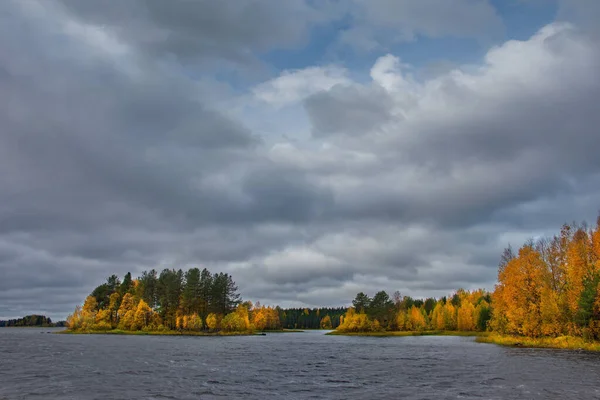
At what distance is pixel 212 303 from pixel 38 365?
137 metres

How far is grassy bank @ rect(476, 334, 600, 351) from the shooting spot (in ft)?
267

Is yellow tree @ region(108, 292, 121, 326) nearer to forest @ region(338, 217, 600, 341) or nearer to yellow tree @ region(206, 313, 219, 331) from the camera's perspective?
yellow tree @ region(206, 313, 219, 331)

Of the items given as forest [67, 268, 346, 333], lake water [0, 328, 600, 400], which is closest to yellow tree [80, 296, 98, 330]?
forest [67, 268, 346, 333]

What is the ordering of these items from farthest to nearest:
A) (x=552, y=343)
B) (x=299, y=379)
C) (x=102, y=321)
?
(x=102, y=321)
(x=552, y=343)
(x=299, y=379)

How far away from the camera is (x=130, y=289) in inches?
7864

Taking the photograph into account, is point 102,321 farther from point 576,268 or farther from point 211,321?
point 576,268

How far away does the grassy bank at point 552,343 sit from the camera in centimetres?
8144

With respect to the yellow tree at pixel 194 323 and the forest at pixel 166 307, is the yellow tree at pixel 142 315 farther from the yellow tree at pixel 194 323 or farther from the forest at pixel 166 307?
the yellow tree at pixel 194 323

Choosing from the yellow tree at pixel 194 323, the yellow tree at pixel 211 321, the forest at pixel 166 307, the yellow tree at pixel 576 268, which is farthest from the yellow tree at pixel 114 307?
the yellow tree at pixel 576 268

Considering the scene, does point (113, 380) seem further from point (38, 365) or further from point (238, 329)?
point (238, 329)

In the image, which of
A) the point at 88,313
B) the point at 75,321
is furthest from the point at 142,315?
the point at 75,321

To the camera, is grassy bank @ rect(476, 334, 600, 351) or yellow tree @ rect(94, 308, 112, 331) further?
yellow tree @ rect(94, 308, 112, 331)

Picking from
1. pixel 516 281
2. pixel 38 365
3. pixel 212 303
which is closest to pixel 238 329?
pixel 212 303

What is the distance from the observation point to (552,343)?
296ft
